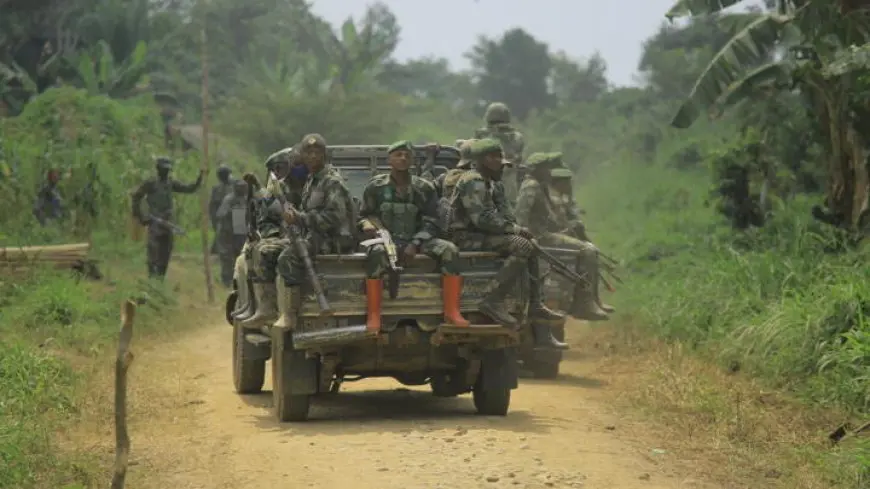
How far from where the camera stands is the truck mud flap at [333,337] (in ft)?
30.0

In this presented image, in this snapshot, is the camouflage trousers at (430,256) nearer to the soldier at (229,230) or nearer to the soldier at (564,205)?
the soldier at (564,205)

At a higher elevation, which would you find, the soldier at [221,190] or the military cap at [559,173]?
the military cap at [559,173]

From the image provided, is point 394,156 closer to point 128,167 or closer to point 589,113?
point 128,167

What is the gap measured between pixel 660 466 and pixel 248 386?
4557 millimetres

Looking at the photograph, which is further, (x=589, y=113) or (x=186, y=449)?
(x=589, y=113)

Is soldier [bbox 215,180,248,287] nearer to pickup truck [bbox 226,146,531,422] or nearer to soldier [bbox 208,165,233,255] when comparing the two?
soldier [bbox 208,165,233,255]

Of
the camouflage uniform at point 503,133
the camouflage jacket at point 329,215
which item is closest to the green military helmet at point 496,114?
the camouflage uniform at point 503,133

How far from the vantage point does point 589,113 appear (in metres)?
52.6

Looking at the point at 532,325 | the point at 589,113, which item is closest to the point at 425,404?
the point at 532,325

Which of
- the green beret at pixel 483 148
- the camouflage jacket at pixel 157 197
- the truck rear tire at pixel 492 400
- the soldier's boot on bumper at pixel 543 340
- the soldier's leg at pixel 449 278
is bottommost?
the truck rear tire at pixel 492 400

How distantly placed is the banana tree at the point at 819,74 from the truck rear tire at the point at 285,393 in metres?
6.15

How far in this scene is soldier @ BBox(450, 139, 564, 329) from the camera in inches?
379

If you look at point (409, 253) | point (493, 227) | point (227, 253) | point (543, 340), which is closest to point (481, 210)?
point (493, 227)

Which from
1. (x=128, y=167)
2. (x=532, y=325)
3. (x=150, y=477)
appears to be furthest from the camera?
(x=128, y=167)
